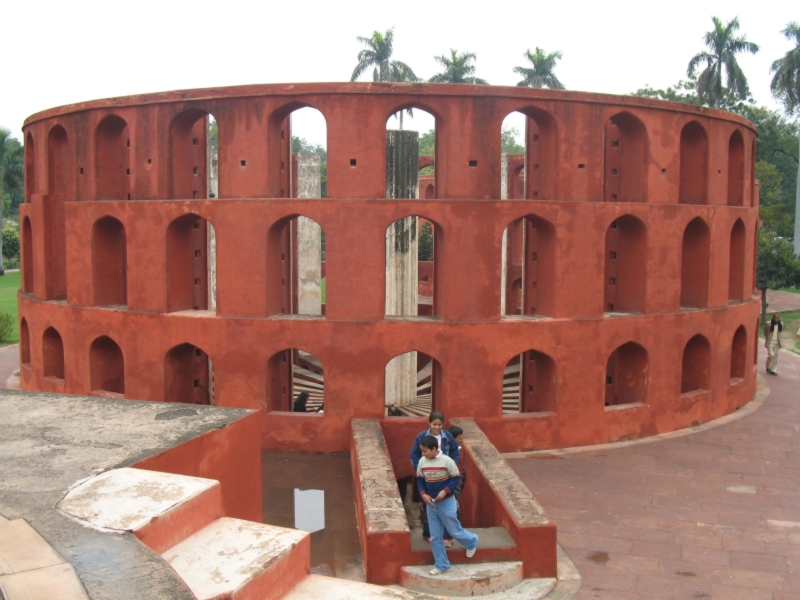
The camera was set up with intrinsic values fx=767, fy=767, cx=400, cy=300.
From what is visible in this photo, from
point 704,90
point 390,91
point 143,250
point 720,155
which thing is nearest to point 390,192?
point 390,91

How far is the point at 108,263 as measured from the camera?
38.1 feet

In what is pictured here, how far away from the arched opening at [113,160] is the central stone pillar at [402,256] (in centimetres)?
419

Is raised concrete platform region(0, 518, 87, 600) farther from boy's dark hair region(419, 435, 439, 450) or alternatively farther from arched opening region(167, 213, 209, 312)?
arched opening region(167, 213, 209, 312)

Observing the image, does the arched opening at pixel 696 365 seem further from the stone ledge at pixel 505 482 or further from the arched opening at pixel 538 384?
the stone ledge at pixel 505 482

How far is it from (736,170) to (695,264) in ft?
6.97

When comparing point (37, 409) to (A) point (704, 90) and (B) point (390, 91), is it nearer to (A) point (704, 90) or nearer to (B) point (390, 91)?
(B) point (390, 91)

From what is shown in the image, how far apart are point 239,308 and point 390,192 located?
4082mm

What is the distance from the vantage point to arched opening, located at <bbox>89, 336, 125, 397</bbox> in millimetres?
11352

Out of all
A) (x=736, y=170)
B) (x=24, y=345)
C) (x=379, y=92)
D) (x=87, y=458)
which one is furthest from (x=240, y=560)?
(x=24, y=345)

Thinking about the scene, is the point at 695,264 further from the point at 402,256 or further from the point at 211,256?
the point at 211,256

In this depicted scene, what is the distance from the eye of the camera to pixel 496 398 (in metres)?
10.1

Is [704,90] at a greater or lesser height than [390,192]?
greater

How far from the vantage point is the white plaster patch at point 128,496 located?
423 cm

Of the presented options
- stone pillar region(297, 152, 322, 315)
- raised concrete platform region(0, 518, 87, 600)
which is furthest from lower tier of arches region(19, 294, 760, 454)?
raised concrete platform region(0, 518, 87, 600)
